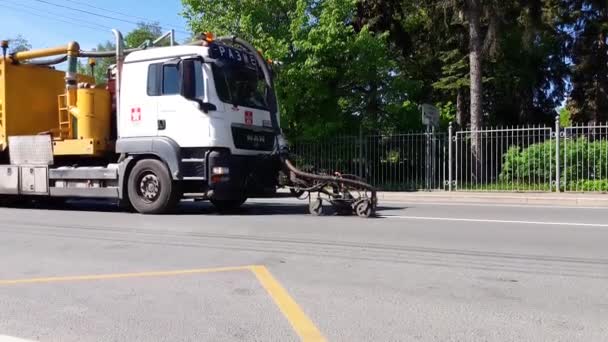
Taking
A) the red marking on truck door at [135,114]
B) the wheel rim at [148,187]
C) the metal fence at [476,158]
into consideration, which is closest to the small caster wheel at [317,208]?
the wheel rim at [148,187]

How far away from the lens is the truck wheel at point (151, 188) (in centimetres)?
1186

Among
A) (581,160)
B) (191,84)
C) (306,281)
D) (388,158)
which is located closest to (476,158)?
(388,158)

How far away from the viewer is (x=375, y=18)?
26734 mm

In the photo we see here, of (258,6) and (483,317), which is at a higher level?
(258,6)

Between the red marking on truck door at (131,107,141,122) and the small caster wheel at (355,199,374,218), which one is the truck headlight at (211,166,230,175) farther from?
the small caster wheel at (355,199,374,218)

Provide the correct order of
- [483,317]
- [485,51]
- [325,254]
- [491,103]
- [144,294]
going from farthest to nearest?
[491,103], [485,51], [325,254], [144,294], [483,317]

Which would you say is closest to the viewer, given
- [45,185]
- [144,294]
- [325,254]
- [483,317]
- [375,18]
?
[483,317]

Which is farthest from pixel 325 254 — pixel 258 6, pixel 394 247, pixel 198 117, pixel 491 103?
pixel 491 103

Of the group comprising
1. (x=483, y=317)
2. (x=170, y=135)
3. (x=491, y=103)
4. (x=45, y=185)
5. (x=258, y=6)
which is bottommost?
(x=483, y=317)

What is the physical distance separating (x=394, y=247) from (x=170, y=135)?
5.45 metres

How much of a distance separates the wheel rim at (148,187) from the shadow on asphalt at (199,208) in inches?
22.9

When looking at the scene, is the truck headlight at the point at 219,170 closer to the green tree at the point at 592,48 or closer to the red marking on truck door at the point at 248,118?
the red marking on truck door at the point at 248,118

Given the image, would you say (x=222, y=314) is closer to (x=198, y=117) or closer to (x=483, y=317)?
(x=483, y=317)

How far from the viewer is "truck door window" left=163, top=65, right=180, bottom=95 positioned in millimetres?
11555
